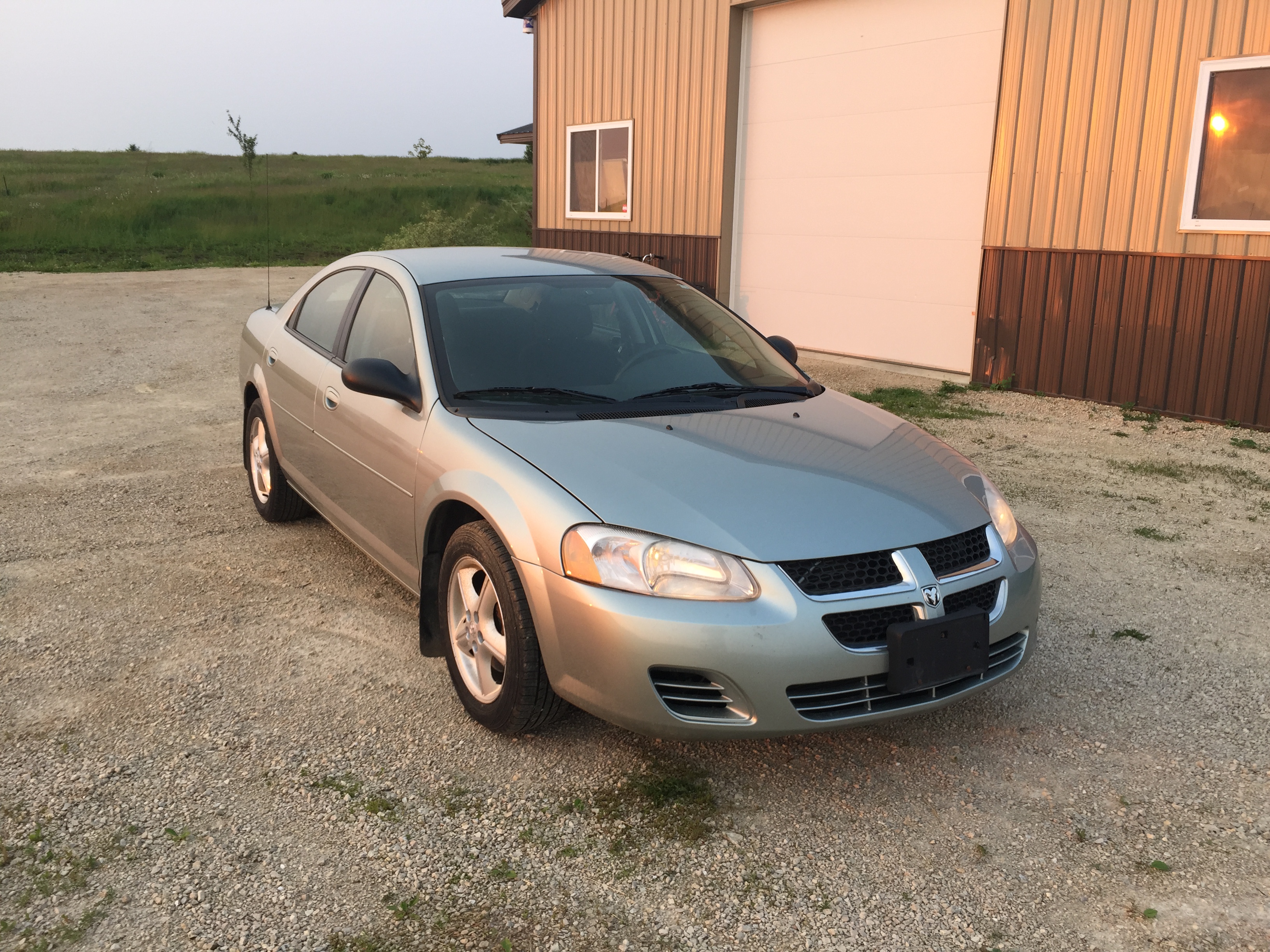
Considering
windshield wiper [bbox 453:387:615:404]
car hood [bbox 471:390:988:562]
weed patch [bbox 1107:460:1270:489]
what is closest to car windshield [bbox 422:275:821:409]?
windshield wiper [bbox 453:387:615:404]

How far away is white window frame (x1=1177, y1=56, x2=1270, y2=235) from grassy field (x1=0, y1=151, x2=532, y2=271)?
69.7 feet

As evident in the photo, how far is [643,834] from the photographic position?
2.89m

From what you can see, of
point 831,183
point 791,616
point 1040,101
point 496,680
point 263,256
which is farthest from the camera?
point 263,256

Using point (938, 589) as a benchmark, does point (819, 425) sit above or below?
above

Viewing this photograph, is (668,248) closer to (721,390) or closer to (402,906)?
(721,390)

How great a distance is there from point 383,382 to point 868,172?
27.4ft

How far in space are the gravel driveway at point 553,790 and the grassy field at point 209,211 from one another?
21.2m

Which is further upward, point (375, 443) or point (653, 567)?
point (375, 443)

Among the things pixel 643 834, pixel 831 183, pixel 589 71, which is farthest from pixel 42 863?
pixel 589 71

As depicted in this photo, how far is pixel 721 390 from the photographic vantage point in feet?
13.1

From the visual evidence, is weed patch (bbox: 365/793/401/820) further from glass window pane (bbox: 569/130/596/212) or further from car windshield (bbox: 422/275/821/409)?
glass window pane (bbox: 569/130/596/212)

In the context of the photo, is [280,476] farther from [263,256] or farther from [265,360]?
[263,256]

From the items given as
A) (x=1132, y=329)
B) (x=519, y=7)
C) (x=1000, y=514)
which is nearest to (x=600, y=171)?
(x=519, y=7)

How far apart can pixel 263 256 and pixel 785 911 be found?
92.5 feet
